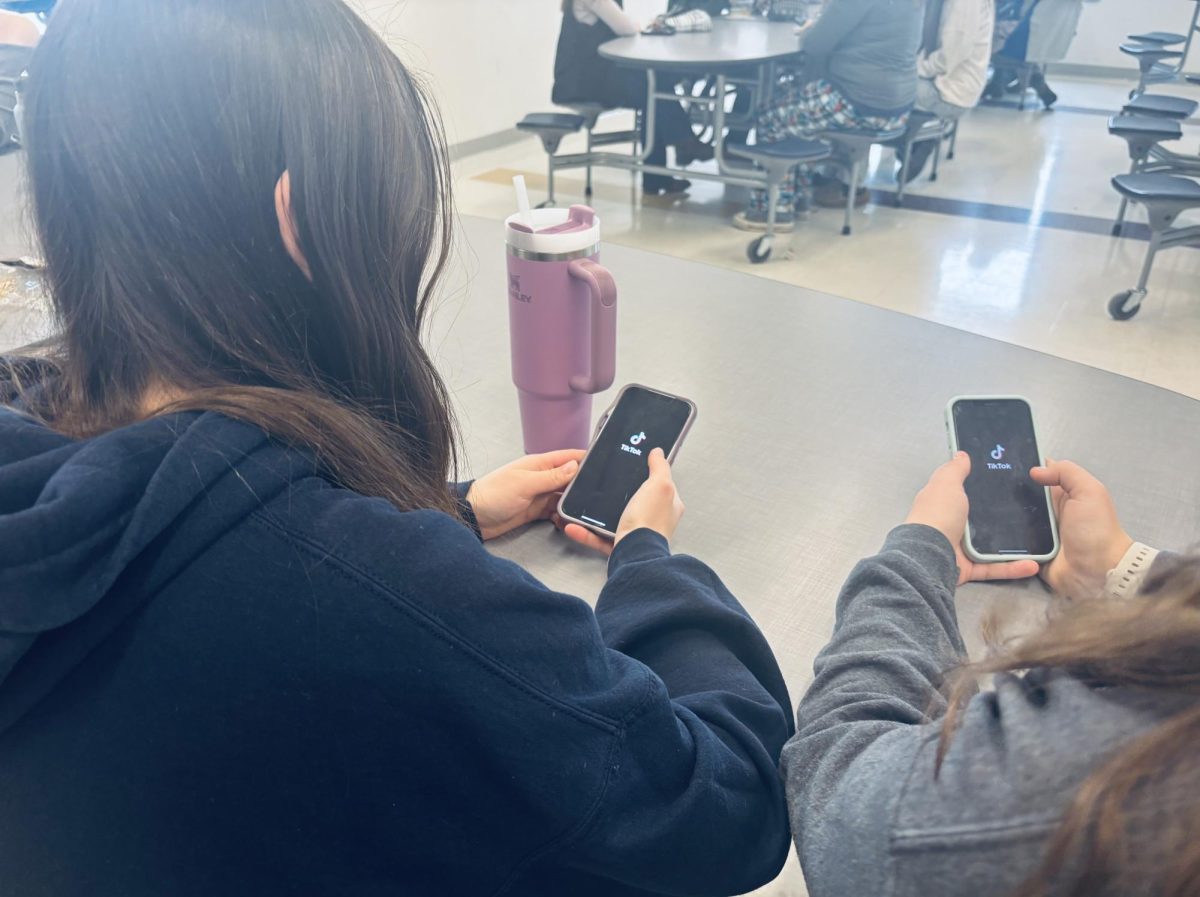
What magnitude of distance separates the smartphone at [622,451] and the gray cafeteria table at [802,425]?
4 cm

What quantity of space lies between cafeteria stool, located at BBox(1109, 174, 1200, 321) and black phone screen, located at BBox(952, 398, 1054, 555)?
2.14 m

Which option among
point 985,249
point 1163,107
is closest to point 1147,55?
point 1163,107

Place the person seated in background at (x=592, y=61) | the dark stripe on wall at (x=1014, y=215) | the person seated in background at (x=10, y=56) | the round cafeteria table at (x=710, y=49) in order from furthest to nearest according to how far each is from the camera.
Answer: the person seated in background at (x=592, y=61), the dark stripe on wall at (x=1014, y=215), the round cafeteria table at (x=710, y=49), the person seated in background at (x=10, y=56)

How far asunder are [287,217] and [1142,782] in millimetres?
446

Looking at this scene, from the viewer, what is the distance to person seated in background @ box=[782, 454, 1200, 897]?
0.34 m

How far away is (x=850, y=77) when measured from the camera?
3129 mm

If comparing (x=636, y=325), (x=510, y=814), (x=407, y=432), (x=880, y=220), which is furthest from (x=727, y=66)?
(x=510, y=814)

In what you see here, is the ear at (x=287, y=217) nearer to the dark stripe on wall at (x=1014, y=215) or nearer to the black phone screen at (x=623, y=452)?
the black phone screen at (x=623, y=452)

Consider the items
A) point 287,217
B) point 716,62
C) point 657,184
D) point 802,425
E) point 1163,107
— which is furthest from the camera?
point 657,184

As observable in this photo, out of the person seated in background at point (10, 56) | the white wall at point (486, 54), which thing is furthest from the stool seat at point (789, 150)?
the person seated in background at point (10, 56)

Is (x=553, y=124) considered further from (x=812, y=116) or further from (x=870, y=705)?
(x=870, y=705)

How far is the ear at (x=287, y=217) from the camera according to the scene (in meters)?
0.45

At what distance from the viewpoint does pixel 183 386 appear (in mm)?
459

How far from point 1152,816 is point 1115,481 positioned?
540 millimetres
